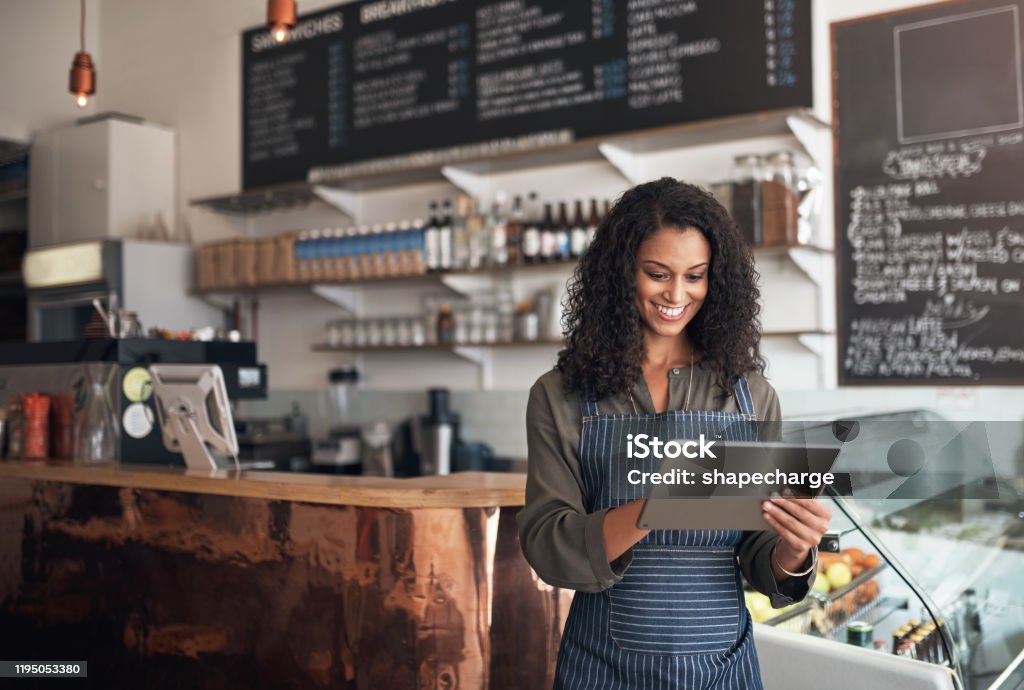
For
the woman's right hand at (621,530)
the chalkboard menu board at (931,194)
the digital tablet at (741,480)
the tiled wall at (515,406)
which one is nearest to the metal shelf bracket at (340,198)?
the tiled wall at (515,406)

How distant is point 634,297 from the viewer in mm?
1524

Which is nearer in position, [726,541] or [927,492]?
[927,492]

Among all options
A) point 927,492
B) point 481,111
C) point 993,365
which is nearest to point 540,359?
point 481,111

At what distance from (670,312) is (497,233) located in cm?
287

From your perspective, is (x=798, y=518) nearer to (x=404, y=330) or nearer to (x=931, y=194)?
(x=931, y=194)

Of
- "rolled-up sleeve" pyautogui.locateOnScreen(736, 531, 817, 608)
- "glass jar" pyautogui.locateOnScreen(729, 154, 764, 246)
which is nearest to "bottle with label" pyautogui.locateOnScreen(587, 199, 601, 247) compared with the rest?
"glass jar" pyautogui.locateOnScreen(729, 154, 764, 246)

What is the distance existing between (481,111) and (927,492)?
12.2ft

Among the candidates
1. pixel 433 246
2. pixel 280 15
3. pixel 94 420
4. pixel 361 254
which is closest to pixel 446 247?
pixel 433 246

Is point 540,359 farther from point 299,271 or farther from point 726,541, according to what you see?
point 726,541

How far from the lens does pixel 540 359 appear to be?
178 inches

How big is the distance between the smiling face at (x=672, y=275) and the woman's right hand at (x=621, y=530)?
1.00 ft

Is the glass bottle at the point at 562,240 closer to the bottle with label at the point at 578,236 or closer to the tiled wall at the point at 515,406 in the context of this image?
the bottle with label at the point at 578,236

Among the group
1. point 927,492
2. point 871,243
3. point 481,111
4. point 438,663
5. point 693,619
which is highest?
point 481,111

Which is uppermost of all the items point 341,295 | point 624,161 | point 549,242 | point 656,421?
point 624,161
